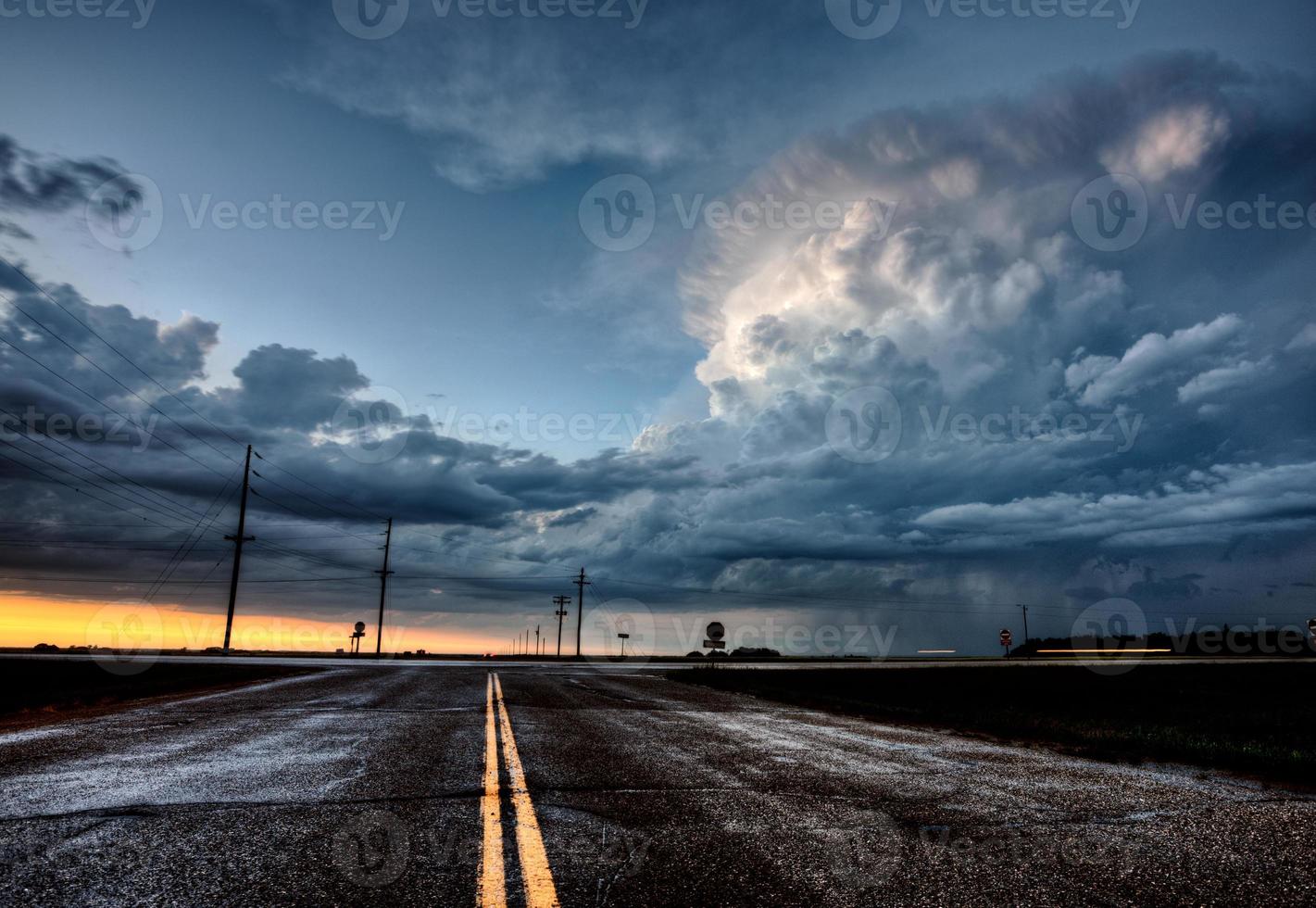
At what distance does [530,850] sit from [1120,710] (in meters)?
20.8

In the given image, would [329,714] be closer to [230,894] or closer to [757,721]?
[757,721]

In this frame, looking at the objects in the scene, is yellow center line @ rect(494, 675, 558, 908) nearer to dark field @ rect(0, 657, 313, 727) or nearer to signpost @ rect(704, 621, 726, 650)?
dark field @ rect(0, 657, 313, 727)

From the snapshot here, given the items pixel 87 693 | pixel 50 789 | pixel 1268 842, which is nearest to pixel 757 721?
pixel 1268 842

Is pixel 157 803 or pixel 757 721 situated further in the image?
pixel 757 721

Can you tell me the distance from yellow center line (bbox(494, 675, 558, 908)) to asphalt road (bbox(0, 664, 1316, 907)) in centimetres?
2

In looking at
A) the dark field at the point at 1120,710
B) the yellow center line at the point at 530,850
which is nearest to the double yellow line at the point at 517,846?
the yellow center line at the point at 530,850

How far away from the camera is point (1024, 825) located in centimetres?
543

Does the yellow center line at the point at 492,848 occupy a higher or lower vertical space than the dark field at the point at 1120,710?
higher

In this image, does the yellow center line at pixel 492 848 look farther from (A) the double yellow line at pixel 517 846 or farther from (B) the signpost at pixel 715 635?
(B) the signpost at pixel 715 635

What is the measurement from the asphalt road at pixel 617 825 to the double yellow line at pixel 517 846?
0.02 meters

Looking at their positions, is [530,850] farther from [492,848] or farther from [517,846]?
[492,848]

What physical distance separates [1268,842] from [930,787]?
252 centimetres

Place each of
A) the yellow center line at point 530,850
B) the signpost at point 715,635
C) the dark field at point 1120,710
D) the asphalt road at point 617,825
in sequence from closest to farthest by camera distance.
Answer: the yellow center line at point 530,850 → the asphalt road at point 617,825 → the dark field at point 1120,710 → the signpost at point 715,635

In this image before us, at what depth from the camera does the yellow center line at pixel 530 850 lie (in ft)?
12.1
